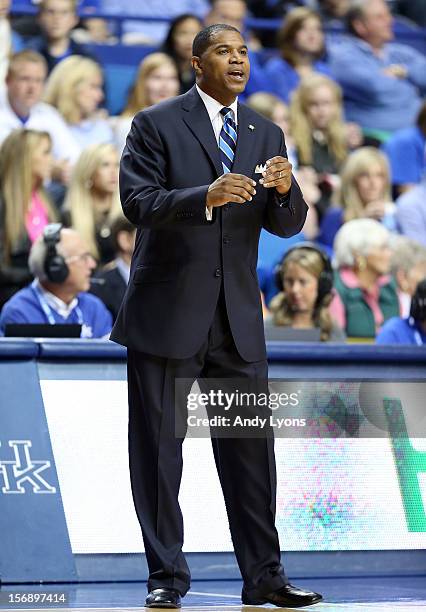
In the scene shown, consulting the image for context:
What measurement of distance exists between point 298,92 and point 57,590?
5927 mm

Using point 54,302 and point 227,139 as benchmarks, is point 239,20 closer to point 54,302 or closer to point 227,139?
point 54,302

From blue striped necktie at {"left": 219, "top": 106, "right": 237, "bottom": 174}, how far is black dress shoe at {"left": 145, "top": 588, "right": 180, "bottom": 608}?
55.1 inches

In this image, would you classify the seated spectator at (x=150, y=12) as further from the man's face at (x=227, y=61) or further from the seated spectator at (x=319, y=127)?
the man's face at (x=227, y=61)

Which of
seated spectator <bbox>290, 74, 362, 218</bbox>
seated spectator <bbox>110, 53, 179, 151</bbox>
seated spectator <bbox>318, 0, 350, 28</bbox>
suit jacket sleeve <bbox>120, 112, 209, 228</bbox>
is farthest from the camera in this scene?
seated spectator <bbox>318, 0, 350, 28</bbox>

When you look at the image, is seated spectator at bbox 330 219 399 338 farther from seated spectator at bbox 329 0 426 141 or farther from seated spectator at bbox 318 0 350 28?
seated spectator at bbox 318 0 350 28

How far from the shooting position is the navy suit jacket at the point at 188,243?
406cm

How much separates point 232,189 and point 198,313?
1.57 feet

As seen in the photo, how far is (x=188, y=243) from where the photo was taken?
410cm

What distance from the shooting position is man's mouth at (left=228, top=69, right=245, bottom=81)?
4043 millimetres

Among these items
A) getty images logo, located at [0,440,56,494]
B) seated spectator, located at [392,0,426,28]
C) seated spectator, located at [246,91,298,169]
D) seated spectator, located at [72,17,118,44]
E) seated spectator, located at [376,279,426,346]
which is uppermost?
seated spectator, located at [392,0,426,28]

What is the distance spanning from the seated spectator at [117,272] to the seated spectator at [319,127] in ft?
8.12

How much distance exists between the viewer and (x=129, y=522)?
509 centimetres

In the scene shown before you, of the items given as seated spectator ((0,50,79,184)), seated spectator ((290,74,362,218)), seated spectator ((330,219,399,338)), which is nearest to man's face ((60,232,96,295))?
seated spectator ((330,219,399,338))

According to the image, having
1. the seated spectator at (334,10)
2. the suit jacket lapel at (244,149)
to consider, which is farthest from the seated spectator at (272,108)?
the suit jacket lapel at (244,149)
